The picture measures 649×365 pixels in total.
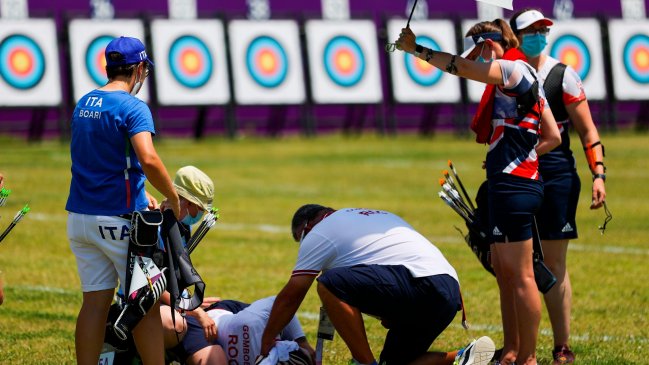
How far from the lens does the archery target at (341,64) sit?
76.7 feet

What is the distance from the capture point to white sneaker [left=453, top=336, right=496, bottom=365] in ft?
18.9

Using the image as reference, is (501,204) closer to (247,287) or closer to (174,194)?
(174,194)

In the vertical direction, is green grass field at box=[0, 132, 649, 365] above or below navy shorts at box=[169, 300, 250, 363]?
below

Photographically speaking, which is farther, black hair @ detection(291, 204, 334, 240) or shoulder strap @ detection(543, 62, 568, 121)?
shoulder strap @ detection(543, 62, 568, 121)

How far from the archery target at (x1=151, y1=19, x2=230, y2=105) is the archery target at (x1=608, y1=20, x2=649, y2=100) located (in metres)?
8.10

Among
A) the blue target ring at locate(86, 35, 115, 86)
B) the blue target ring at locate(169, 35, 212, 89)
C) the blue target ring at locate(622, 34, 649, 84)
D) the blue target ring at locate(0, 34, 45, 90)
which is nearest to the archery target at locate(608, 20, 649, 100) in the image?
the blue target ring at locate(622, 34, 649, 84)

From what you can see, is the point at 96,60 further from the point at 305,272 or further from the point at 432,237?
the point at 305,272

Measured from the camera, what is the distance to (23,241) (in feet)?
36.2

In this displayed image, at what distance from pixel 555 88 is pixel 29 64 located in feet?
50.8

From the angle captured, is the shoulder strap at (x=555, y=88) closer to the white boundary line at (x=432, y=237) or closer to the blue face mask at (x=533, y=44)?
the blue face mask at (x=533, y=44)

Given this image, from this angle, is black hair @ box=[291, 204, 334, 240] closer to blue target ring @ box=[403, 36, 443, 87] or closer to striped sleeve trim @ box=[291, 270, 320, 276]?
striped sleeve trim @ box=[291, 270, 320, 276]

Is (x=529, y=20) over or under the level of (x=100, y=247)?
over

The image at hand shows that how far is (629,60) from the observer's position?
25.1m

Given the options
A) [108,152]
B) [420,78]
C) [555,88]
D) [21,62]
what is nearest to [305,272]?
[108,152]
